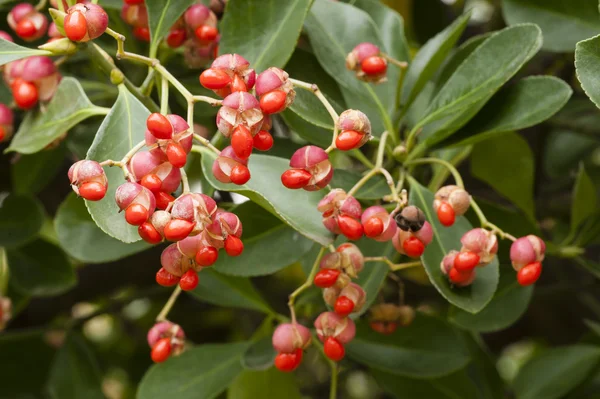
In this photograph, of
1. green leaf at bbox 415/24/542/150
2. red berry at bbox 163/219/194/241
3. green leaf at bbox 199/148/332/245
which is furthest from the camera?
green leaf at bbox 415/24/542/150

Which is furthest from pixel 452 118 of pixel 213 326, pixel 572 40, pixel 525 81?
pixel 213 326

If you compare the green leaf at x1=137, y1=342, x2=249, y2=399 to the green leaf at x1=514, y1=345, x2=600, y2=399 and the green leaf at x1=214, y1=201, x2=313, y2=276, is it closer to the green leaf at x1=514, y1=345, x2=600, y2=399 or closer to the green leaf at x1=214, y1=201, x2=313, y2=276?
the green leaf at x1=214, y1=201, x2=313, y2=276

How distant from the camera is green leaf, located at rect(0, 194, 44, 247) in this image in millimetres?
1278

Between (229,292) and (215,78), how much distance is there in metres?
0.58

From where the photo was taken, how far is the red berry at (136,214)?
2.31 ft

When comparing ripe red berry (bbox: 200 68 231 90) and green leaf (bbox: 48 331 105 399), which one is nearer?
ripe red berry (bbox: 200 68 231 90)

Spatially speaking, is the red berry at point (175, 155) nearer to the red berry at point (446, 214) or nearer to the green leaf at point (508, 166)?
the red berry at point (446, 214)

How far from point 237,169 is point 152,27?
0.29 meters

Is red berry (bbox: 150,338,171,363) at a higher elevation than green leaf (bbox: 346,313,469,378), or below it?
higher

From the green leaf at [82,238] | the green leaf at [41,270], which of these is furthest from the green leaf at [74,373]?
the green leaf at [82,238]

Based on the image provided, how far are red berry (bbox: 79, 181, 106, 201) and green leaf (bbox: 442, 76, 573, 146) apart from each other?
0.48 m

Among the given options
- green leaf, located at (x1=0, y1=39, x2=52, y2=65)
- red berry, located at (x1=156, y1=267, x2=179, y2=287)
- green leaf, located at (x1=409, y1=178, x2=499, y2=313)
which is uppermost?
green leaf, located at (x1=0, y1=39, x2=52, y2=65)

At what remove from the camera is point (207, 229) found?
0.74 m

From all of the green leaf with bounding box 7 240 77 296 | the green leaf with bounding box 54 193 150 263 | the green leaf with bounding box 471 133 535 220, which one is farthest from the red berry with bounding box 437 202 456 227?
the green leaf with bounding box 7 240 77 296
